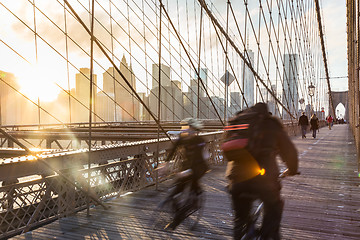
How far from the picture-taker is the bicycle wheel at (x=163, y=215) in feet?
14.3

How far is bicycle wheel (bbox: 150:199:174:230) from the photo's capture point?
437cm

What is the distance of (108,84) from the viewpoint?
2397 cm

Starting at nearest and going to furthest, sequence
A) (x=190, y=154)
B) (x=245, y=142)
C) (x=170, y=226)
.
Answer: (x=245, y=142) → (x=170, y=226) → (x=190, y=154)

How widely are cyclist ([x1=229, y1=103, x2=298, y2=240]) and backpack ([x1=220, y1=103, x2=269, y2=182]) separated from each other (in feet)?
0.04

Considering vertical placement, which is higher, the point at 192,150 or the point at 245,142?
the point at 245,142

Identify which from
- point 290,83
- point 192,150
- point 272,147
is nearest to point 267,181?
point 272,147

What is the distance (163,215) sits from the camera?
444cm

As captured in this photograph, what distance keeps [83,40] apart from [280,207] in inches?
727

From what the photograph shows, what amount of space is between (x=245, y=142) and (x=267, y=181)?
387 millimetres

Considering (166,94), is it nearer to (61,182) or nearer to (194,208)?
(61,182)

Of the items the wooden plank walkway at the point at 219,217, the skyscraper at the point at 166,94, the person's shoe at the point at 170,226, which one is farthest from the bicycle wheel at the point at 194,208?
the skyscraper at the point at 166,94

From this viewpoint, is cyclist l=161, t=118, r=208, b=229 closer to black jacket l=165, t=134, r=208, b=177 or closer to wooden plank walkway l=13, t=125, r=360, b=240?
black jacket l=165, t=134, r=208, b=177

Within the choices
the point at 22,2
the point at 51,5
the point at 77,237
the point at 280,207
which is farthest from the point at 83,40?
the point at 280,207

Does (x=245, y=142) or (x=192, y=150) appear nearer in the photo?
(x=245, y=142)
